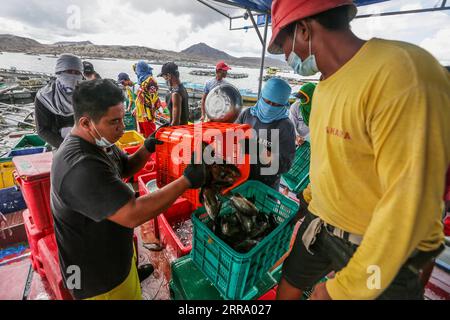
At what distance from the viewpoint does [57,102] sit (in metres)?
2.95

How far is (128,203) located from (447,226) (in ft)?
13.4

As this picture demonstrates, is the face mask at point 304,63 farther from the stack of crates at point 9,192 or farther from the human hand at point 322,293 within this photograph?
the stack of crates at point 9,192

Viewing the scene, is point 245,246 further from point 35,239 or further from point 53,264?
point 35,239

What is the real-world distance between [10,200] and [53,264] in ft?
9.57

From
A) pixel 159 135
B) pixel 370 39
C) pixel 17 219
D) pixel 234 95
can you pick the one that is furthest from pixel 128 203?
pixel 17 219

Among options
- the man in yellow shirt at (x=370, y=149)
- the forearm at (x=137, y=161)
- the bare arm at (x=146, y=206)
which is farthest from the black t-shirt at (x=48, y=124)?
the man in yellow shirt at (x=370, y=149)

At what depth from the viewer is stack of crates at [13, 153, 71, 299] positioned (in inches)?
77.2

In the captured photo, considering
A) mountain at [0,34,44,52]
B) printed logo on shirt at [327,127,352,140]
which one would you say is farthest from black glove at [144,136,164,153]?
mountain at [0,34,44,52]

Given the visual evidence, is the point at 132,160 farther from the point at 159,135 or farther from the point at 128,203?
the point at 128,203

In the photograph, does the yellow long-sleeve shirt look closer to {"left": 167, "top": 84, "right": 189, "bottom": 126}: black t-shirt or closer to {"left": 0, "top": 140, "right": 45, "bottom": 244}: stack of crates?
{"left": 167, "top": 84, "right": 189, "bottom": 126}: black t-shirt

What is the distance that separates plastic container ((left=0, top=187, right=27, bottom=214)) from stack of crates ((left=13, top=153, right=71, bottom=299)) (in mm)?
2017

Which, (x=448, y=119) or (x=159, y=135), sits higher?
(x=448, y=119)

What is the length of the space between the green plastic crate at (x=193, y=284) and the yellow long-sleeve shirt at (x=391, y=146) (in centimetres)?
107
